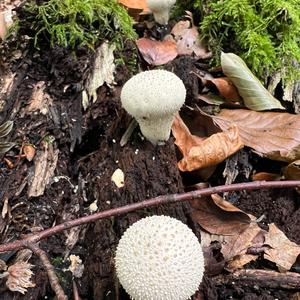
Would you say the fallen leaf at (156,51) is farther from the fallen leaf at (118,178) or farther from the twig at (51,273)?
the twig at (51,273)

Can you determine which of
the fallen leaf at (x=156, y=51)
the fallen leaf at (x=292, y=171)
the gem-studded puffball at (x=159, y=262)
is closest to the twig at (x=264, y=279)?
the gem-studded puffball at (x=159, y=262)

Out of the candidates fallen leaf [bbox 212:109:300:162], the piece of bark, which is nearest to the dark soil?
the piece of bark

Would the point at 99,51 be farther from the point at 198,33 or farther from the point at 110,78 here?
the point at 198,33

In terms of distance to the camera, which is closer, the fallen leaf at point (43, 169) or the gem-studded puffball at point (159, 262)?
the gem-studded puffball at point (159, 262)

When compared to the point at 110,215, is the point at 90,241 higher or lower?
lower

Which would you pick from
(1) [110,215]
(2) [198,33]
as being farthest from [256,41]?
(1) [110,215]

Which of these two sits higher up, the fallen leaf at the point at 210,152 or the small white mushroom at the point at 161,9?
the small white mushroom at the point at 161,9
